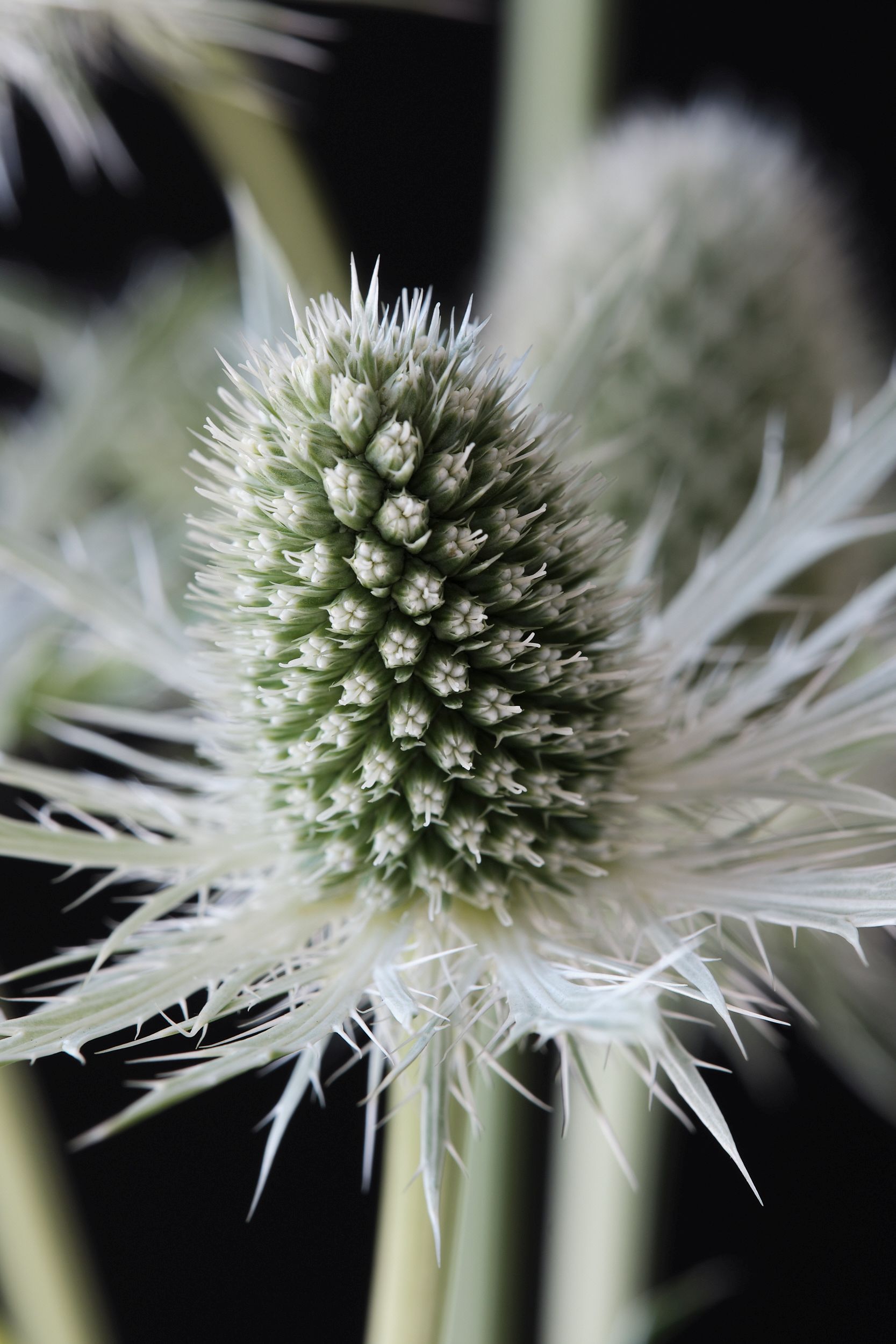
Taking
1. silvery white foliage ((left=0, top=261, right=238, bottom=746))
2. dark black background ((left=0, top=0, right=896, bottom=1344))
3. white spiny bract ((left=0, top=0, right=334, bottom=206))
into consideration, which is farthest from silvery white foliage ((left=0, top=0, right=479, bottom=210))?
dark black background ((left=0, top=0, right=896, bottom=1344))

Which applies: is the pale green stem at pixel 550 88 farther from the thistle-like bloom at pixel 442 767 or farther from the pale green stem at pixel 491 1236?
the pale green stem at pixel 491 1236

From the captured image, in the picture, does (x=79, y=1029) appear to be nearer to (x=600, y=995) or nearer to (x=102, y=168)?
(x=600, y=995)

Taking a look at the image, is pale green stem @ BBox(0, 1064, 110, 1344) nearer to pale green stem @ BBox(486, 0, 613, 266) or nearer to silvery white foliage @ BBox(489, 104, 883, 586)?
silvery white foliage @ BBox(489, 104, 883, 586)

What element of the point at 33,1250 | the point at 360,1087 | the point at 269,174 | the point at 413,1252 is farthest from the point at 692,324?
the point at 360,1087

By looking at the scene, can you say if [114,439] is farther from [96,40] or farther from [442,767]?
[442,767]

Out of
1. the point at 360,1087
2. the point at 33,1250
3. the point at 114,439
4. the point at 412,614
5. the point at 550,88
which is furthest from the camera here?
the point at 360,1087
